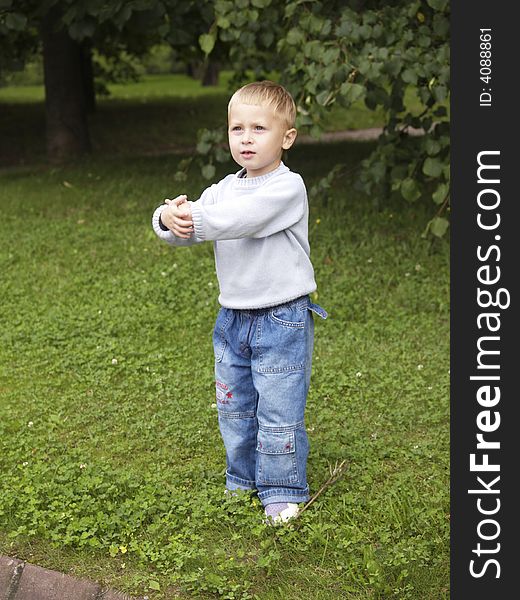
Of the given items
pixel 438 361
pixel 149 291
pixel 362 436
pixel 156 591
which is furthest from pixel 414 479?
pixel 149 291

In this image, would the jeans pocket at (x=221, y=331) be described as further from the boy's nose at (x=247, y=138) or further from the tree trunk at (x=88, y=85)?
the tree trunk at (x=88, y=85)

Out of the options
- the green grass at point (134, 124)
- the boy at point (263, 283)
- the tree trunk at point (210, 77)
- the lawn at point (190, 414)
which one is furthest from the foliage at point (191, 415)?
the tree trunk at point (210, 77)

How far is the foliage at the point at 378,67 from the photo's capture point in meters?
6.89

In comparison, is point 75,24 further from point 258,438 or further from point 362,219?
point 258,438

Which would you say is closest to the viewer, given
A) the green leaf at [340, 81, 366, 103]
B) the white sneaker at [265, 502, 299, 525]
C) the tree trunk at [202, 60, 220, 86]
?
the white sneaker at [265, 502, 299, 525]

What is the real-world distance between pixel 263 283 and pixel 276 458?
694mm

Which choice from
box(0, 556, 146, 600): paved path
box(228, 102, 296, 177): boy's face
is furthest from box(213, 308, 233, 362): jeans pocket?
box(0, 556, 146, 600): paved path

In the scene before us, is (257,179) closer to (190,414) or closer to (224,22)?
Result: (190,414)

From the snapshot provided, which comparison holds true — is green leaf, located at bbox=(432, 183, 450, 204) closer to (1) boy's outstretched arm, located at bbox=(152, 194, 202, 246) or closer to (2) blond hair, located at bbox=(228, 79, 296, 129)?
(2) blond hair, located at bbox=(228, 79, 296, 129)

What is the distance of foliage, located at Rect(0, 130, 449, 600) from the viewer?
3.72m

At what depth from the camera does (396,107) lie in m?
7.92

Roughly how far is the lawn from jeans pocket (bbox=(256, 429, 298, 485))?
0.15 metres

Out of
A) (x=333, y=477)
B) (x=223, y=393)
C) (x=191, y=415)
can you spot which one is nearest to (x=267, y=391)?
(x=223, y=393)

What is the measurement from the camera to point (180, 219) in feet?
11.8
